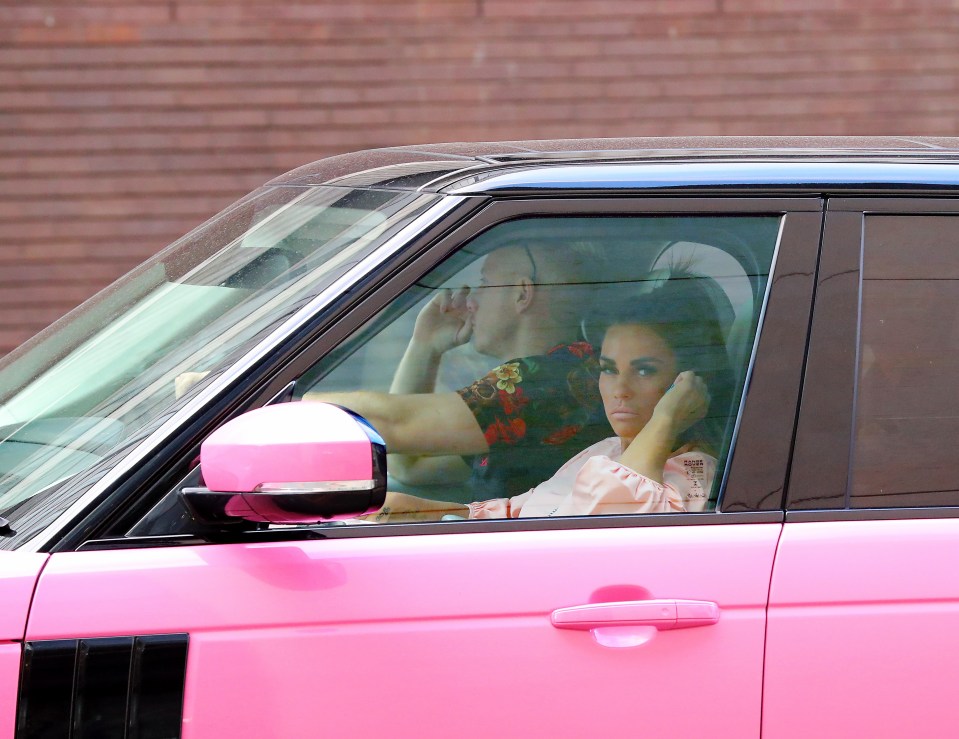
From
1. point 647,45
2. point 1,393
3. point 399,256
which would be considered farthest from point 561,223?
point 647,45

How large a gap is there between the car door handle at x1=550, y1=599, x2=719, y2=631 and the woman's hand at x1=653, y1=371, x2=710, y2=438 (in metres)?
0.35

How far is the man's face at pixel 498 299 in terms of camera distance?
176 cm

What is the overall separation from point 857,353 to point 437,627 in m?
0.79

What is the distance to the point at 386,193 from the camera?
73.7 inches

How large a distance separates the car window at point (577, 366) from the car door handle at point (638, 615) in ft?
0.62

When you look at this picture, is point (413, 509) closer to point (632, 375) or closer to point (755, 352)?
point (632, 375)

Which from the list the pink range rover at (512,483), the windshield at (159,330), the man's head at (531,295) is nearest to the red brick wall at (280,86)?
the windshield at (159,330)

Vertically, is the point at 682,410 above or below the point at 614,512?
above

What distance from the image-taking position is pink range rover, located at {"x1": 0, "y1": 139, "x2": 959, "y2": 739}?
152 centimetres

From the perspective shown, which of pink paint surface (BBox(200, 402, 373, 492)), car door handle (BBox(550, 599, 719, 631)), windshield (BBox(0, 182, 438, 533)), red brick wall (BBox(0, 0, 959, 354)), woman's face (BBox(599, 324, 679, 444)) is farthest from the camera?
red brick wall (BBox(0, 0, 959, 354))

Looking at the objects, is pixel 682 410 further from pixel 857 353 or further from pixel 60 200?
pixel 60 200

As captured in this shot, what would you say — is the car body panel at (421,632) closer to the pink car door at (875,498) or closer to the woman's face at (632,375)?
the pink car door at (875,498)

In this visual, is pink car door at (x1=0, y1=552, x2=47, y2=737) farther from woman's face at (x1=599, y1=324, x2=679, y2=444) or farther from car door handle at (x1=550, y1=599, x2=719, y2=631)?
woman's face at (x1=599, y1=324, x2=679, y2=444)

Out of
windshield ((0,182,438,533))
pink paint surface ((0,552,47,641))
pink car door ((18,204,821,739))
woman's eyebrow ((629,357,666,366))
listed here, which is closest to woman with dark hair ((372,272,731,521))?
woman's eyebrow ((629,357,666,366))
